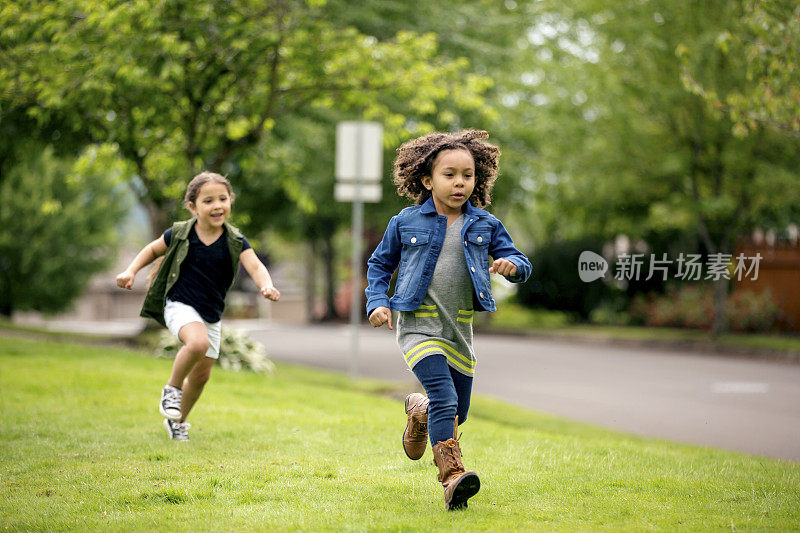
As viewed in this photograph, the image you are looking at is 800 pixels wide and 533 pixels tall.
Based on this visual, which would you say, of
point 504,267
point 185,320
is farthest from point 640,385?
point 504,267

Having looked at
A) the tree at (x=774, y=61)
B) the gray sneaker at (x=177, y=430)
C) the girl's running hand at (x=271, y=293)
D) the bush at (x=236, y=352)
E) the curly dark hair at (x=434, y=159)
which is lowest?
the bush at (x=236, y=352)

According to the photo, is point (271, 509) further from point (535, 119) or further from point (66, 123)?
point (535, 119)

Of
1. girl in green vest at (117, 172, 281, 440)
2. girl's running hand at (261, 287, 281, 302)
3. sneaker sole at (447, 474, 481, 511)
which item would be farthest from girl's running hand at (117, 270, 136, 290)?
sneaker sole at (447, 474, 481, 511)

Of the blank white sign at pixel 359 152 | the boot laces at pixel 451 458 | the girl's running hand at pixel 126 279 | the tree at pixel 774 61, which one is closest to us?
the boot laces at pixel 451 458

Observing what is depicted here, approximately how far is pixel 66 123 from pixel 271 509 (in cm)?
998

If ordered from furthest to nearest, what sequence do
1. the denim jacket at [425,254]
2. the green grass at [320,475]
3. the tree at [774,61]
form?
the tree at [774,61], the denim jacket at [425,254], the green grass at [320,475]

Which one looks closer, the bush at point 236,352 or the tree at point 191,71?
the tree at point 191,71

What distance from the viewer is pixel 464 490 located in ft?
13.1

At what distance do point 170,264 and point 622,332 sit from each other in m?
16.3

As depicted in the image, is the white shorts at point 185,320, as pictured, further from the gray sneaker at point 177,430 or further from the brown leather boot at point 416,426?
the brown leather boot at point 416,426

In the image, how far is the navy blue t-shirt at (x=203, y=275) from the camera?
5.79 m

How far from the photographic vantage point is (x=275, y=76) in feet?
37.9

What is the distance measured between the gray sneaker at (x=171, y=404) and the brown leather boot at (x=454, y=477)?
227 centimetres

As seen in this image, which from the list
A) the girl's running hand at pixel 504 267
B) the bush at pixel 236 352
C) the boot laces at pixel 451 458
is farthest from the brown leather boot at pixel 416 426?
the bush at pixel 236 352
